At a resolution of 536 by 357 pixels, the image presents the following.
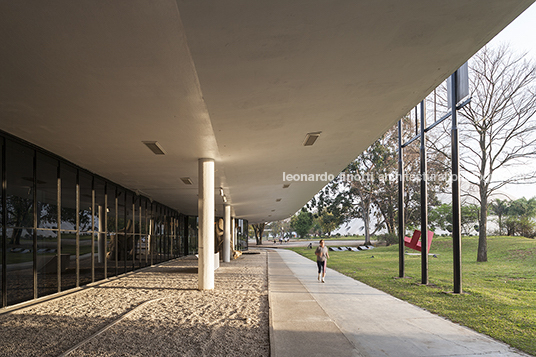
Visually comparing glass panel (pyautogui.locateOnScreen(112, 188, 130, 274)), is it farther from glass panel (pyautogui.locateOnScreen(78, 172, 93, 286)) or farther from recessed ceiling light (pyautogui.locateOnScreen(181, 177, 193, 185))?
recessed ceiling light (pyautogui.locateOnScreen(181, 177, 193, 185))

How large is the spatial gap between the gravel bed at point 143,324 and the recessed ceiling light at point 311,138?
405 centimetres

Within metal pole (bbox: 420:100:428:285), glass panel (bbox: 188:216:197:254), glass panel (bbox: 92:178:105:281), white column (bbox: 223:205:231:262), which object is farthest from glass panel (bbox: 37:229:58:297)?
glass panel (bbox: 188:216:197:254)

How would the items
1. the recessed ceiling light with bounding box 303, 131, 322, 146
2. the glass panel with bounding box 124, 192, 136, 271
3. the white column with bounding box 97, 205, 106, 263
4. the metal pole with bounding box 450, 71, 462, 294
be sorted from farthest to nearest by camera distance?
the glass panel with bounding box 124, 192, 136, 271, the white column with bounding box 97, 205, 106, 263, the metal pole with bounding box 450, 71, 462, 294, the recessed ceiling light with bounding box 303, 131, 322, 146

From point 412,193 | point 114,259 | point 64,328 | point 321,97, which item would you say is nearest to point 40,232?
point 64,328

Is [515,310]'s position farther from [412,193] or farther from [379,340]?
[412,193]

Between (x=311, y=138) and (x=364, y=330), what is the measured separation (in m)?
4.53

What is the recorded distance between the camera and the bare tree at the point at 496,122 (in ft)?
64.8

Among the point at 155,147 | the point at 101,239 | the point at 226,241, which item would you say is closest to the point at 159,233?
the point at 226,241

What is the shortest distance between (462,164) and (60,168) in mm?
20013

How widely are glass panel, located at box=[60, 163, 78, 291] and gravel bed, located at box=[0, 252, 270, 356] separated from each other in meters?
0.90

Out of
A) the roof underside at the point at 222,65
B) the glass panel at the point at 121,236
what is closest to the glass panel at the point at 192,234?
the glass panel at the point at 121,236

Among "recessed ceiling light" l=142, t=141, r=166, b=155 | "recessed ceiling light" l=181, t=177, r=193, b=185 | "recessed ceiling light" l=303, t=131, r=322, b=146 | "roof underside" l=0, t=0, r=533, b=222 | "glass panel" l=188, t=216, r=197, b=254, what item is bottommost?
"glass panel" l=188, t=216, r=197, b=254

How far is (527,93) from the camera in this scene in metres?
19.8

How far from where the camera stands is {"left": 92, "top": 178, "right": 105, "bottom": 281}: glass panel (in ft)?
42.0
